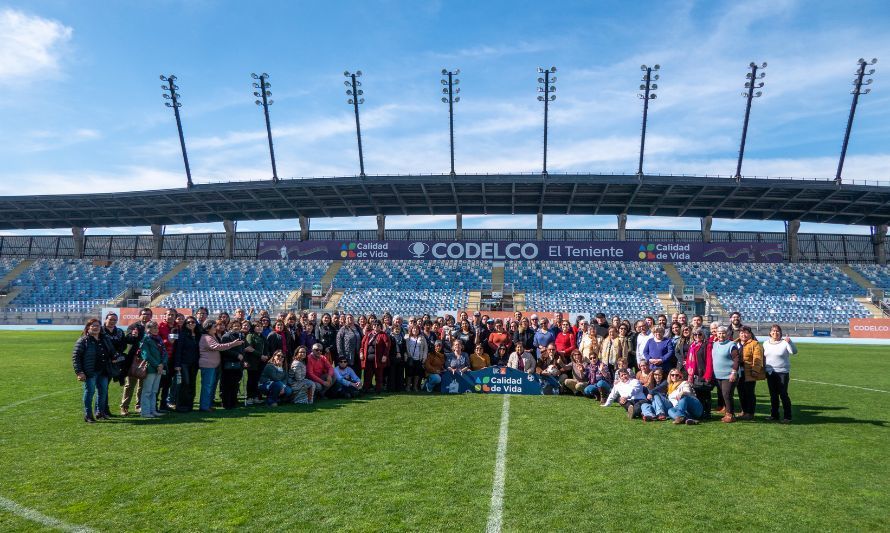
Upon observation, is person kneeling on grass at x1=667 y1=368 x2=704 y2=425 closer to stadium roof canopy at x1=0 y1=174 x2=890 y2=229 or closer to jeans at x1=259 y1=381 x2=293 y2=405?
jeans at x1=259 y1=381 x2=293 y2=405

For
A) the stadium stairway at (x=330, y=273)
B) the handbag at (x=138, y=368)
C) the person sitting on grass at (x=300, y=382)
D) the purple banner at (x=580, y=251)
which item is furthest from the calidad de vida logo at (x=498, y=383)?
the stadium stairway at (x=330, y=273)

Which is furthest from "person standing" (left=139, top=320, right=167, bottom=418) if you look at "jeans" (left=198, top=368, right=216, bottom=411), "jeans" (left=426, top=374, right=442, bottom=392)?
"jeans" (left=426, top=374, right=442, bottom=392)

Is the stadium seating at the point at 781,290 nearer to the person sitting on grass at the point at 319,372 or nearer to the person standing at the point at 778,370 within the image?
the person standing at the point at 778,370

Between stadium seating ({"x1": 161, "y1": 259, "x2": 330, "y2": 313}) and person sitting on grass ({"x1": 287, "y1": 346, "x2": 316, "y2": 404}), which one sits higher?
stadium seating ({"x1": 161, "y1": 259, "x2": 330, "y2": 313})

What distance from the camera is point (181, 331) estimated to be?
9.07 meters

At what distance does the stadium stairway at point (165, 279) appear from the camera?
38594mm

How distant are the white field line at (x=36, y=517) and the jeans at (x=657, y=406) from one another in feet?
25.4

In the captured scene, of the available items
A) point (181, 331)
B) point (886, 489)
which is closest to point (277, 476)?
point (181, 331)

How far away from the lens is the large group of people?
29.1ft

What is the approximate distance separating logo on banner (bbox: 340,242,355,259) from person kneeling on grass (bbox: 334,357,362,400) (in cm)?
2969

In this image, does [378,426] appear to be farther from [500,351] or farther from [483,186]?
[483,186]

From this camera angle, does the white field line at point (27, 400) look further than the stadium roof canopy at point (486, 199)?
No

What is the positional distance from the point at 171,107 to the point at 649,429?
133 feet

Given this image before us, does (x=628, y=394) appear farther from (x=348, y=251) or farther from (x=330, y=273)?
(x=330, y=273)
